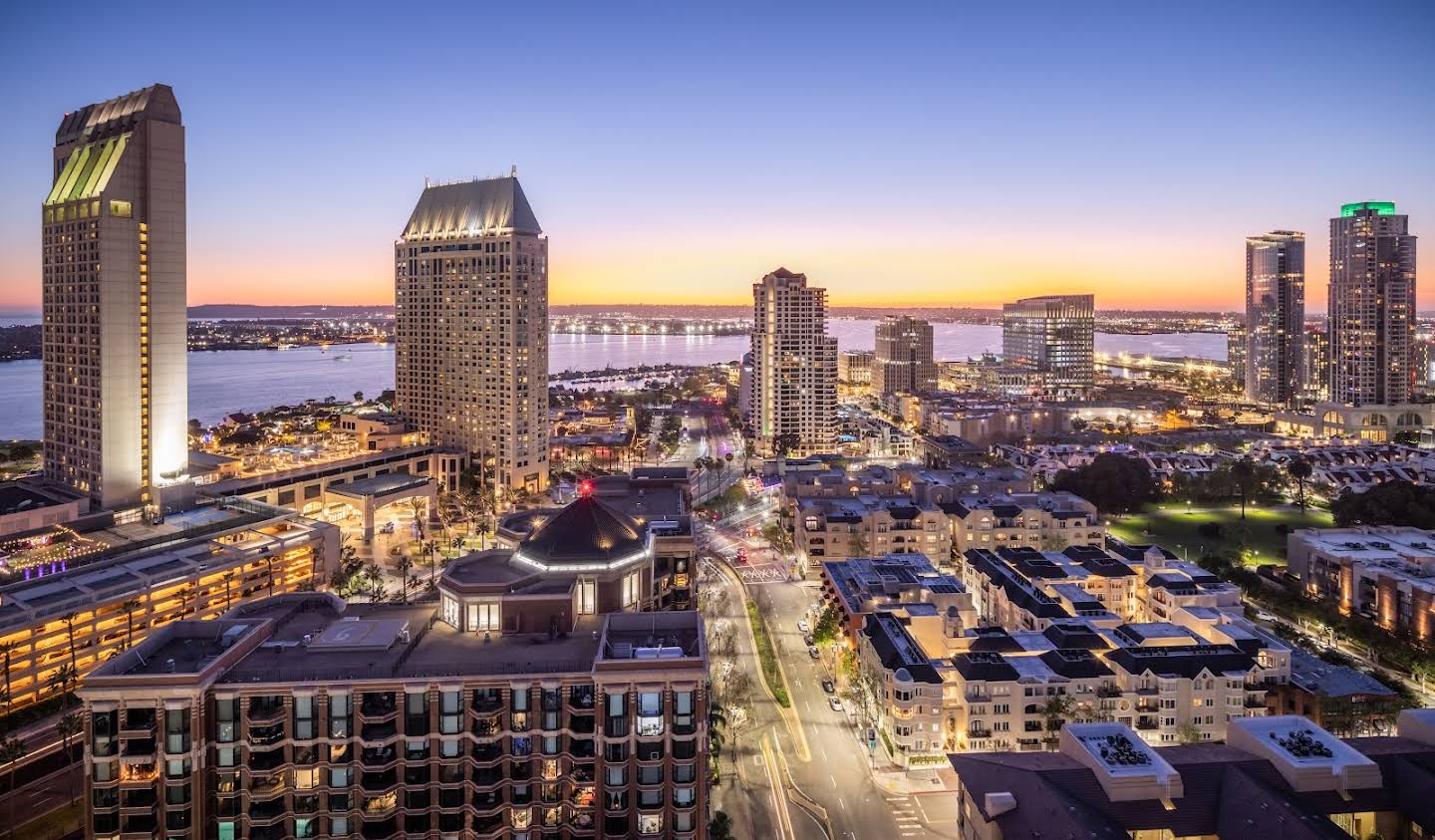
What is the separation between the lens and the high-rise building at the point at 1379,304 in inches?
2857

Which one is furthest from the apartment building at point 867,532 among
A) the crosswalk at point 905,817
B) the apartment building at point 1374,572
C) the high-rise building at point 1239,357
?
the high-rise building at point 1239,357

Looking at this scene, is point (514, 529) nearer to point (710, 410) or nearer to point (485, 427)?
point (485, 427)

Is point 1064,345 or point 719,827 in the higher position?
point 1064,345

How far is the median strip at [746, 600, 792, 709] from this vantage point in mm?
25625

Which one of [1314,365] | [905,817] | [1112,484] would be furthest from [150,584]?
[1314,365]

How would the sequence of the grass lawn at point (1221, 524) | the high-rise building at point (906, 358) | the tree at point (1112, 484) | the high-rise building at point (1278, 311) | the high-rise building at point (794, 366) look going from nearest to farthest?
the grass lawn at point (1221, 524) → the tree at point (1112, 484) → the high-rise building at point (794, 366) → the high-rise building at point (1278, 311) → the high-rise building at point (906, 358)

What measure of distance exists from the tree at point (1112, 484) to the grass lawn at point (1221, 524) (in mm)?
838

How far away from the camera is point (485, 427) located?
52125 mm

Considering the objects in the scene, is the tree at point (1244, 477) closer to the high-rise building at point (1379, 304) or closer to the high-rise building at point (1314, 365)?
the high-rise building at point (1379, 304)

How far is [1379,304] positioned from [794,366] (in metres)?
50.0

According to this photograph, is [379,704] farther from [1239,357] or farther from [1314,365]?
[1239,357]

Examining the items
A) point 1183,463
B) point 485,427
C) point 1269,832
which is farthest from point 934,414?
point 1269,832

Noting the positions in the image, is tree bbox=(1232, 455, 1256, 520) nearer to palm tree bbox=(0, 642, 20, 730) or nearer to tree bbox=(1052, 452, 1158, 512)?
tree bbox=(1052, 452, 1158, 512)

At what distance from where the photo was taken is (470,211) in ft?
172
